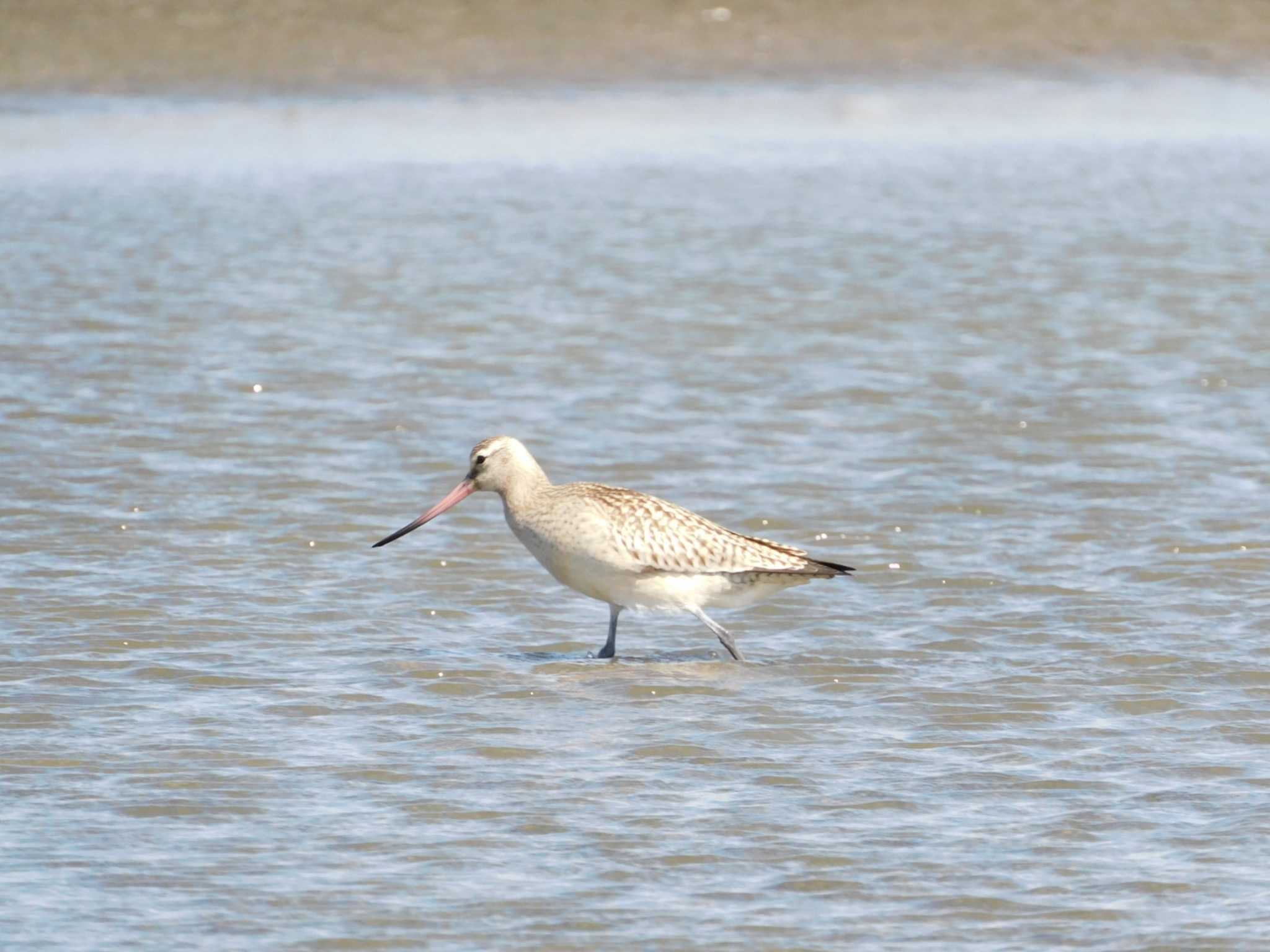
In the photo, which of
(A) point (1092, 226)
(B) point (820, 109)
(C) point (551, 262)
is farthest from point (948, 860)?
(B) point (820, 109)

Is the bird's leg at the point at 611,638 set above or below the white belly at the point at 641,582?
below

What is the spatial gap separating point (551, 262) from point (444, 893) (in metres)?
10.0

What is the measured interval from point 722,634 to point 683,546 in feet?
1.03

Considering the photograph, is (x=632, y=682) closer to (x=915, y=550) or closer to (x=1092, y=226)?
(x=915, y=550)

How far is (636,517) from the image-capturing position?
731cm

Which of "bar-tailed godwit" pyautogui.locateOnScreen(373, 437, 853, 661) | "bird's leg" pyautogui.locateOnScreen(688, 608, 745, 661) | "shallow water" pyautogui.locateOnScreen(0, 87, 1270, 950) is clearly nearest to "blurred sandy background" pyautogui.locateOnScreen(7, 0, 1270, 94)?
"shallow water" pyautogui.locateOnScreen(0, 87, 1270, 950)

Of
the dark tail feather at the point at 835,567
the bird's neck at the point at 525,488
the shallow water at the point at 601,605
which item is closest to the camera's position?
the shallow water at the point at 601,605

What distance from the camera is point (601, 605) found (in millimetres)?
8180

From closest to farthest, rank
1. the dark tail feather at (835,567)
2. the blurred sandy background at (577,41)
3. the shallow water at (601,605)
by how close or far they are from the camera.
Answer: the shallow water at (601,605), the dark tail feather at (835,567), the blurred sandy background at (577,41)

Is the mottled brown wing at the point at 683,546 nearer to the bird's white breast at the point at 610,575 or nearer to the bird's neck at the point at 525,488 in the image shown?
the bird's white breast at the point at 610,575

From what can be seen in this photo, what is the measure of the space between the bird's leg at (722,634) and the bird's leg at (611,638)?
0.81 feet

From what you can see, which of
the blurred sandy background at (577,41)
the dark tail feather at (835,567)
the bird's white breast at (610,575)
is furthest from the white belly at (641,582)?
the blurred sandy background at (577,41)

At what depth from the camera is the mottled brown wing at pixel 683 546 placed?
23.7 ft

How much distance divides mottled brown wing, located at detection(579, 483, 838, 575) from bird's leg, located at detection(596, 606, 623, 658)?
0.21 m
